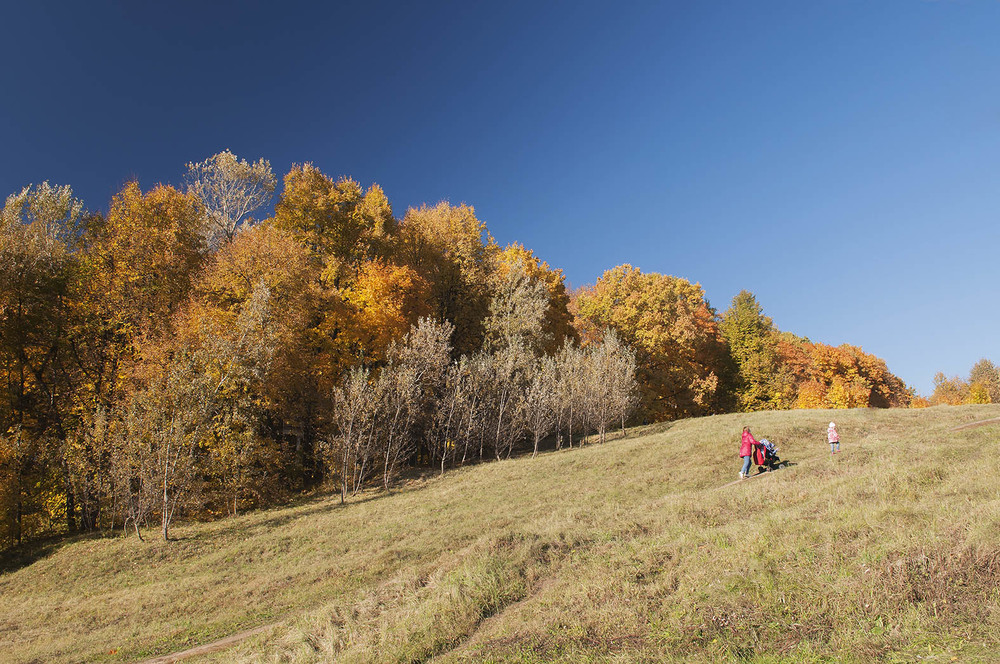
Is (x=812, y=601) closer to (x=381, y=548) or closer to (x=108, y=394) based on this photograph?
(x=381, y=548)

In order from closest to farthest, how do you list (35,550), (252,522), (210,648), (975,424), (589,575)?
(589,575) < (210,648) < (35,550) < (252,522) < (975,424)

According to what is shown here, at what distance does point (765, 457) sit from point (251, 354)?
77.4 feet

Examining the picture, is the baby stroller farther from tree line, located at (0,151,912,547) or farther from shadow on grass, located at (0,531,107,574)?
shadow on grass, located at (0,531,107,574)

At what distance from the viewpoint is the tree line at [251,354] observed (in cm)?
2248

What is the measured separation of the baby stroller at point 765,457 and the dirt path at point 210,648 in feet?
59.7

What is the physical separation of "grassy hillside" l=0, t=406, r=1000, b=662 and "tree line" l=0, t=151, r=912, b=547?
3825 millimetres

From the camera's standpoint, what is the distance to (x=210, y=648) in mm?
10828

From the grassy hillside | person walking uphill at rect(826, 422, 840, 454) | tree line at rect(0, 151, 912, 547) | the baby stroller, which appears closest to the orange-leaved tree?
tree line at rect(0, 151, 912, 547)

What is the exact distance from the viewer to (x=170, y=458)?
832 inches

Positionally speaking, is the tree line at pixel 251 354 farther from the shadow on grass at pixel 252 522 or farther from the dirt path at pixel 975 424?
the dirt path at pixel 975 424

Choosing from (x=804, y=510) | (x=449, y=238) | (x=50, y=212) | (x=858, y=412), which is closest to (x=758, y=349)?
(x=858, y=412)

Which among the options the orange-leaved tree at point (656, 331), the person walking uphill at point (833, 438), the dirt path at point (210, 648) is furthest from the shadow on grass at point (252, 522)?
the orange-leaved tree at point (656, 331)

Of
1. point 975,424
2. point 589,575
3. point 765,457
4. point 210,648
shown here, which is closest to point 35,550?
point 210,648

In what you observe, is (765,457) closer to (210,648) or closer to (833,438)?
(833,438)
